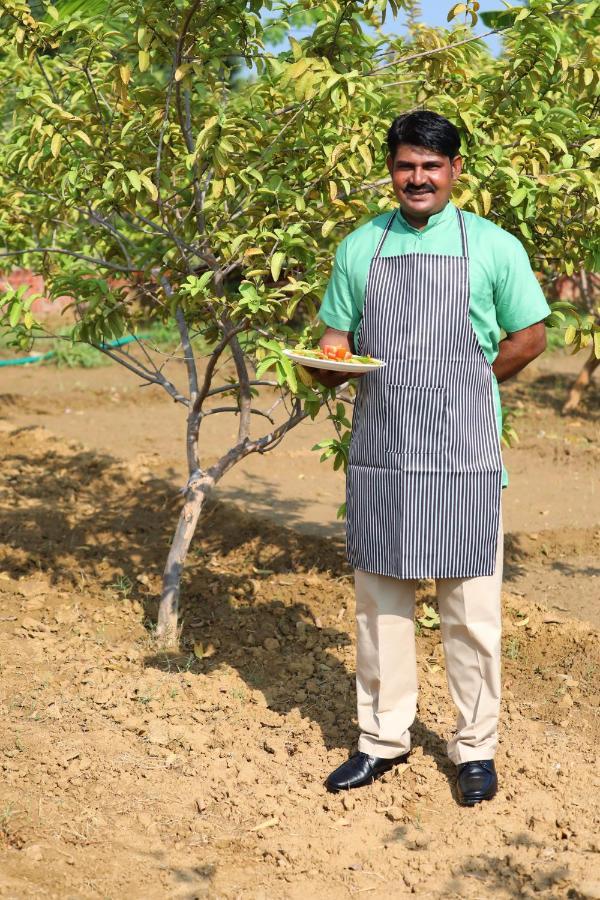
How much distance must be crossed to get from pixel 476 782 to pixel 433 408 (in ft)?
3.78

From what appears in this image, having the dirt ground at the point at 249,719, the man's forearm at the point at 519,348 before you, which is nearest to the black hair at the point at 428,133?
the man's forearm at the point at 519,348

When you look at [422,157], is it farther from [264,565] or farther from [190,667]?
[264,565]

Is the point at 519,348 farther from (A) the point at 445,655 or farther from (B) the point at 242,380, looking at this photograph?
(B) the point at 242,380

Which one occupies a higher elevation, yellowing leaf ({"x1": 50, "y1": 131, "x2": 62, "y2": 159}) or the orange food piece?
yellowing leaf ({"x1": 50, "y1": 131, "x2": 62, "y2": 159})

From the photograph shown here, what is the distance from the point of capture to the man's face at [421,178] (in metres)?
3.08

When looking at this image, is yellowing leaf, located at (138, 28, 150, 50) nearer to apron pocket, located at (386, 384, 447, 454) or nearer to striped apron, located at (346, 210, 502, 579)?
striped apron, located at (346, 210, 502, 579)

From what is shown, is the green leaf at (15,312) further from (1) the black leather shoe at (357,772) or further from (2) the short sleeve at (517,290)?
(1) the black leather shoe at (357,772)

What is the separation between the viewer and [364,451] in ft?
10.9

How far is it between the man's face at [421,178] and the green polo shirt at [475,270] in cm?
7

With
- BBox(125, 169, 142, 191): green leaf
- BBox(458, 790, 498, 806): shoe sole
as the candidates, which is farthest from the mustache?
BBox(458, 790, 498, 806): shoe sole

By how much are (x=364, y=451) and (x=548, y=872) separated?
1.27 m

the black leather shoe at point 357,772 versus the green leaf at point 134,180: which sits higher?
the green leaf at point 134,180

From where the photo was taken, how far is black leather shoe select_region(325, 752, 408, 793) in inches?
137

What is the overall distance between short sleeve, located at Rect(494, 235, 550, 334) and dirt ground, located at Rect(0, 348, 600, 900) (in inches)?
57.8
